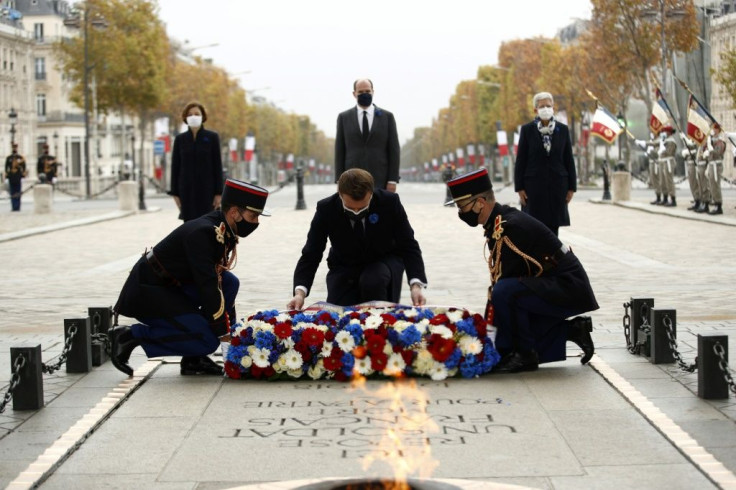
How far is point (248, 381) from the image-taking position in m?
8.02

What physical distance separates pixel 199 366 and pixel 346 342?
3.14ft

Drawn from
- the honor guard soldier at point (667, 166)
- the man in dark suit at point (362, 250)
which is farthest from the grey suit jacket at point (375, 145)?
the honor guard soldier at point (667, 166)

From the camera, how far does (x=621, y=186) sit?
1486 inches

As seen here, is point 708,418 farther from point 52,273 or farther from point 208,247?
point 52,273

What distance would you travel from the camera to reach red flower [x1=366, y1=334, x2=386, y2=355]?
25.8 feet

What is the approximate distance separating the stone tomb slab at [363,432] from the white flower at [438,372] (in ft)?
0.14

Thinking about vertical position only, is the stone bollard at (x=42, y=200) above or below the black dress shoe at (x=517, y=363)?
below

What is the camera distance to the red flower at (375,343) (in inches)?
310

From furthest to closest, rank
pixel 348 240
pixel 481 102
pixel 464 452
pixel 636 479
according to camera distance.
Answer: pixel 481 102 → pixel 348 240 → pixel 464 452 → pixel 636 479

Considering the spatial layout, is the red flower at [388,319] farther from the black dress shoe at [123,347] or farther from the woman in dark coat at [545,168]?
the woman in dark coat at [545,168]

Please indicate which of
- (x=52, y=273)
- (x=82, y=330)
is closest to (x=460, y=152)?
(x=52, y=273)

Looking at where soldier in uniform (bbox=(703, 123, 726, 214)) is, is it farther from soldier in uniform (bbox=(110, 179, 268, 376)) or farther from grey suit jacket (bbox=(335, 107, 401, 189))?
soldier in uniform (bbox=(110, 179, 268, 376))

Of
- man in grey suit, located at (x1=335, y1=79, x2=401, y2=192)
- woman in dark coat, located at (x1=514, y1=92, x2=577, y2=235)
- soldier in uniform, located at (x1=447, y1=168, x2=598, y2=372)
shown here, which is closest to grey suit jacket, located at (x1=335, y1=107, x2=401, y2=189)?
man in grey suit, located at (x1=335, y1=79, x2=401, y2=192)

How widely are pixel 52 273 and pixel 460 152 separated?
116225 mm
